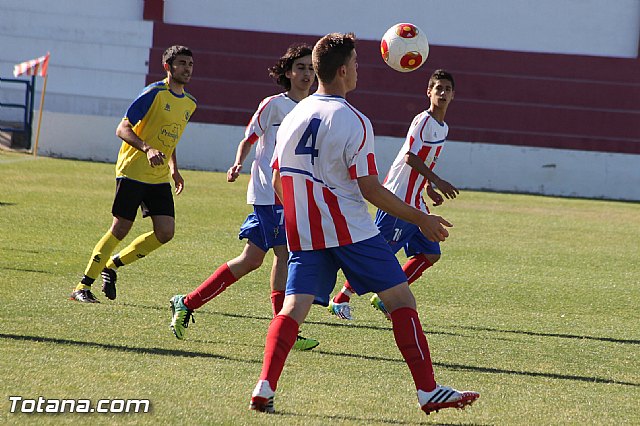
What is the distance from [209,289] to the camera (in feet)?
25.5

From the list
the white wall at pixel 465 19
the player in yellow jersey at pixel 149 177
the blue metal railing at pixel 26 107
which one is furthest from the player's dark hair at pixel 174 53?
the white wall at pixel 465 19

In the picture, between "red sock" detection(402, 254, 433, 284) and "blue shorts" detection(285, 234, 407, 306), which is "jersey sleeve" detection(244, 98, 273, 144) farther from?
"blue shorts" detection(285, 234, 407, 306)

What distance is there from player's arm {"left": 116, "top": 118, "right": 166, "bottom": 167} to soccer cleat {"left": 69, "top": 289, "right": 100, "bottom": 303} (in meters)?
1.30

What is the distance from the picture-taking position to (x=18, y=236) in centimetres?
1267

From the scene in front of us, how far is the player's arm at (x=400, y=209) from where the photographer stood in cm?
553

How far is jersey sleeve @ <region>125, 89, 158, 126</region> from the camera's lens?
864 cm

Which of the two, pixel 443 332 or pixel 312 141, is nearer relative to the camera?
pixel 312 141

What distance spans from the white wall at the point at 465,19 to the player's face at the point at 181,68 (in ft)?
66.5

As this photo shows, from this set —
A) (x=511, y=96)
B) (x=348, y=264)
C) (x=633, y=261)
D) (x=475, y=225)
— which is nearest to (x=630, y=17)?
(x=511, y=96)

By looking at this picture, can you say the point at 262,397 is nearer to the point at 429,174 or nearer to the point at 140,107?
the point at 429,174

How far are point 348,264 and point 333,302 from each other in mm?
3353

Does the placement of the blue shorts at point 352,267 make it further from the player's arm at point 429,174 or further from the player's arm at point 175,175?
the player's arm at point 175,175

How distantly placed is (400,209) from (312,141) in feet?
1.86

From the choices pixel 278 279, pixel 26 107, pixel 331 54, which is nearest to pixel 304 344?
pixel 278 279
